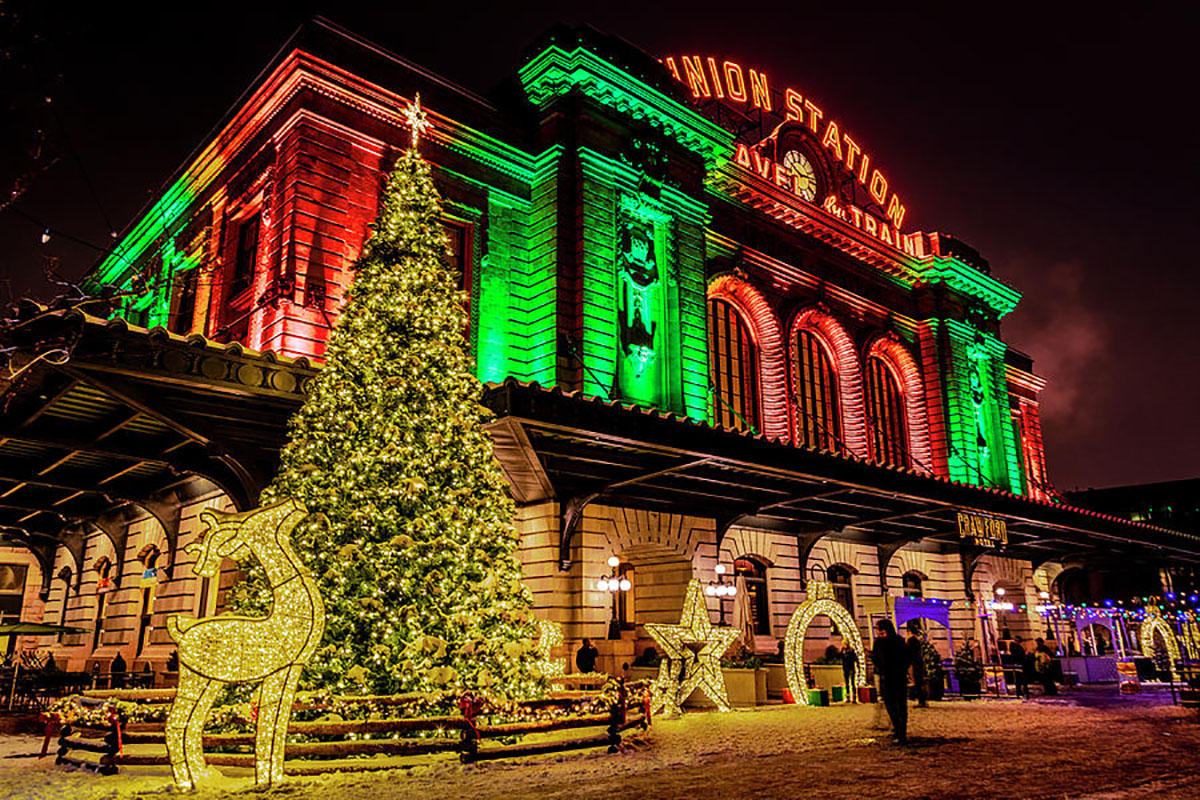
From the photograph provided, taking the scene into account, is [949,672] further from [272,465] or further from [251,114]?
[251,114]

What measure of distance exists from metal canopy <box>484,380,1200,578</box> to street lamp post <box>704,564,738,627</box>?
101cm

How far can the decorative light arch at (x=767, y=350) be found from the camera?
27672mm

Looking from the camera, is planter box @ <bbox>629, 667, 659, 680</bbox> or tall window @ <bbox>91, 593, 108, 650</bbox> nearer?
planter box @ <bbox>629, 667, 659, 680</bbox>

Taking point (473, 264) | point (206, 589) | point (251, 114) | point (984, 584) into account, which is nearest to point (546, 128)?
point (473, 264)

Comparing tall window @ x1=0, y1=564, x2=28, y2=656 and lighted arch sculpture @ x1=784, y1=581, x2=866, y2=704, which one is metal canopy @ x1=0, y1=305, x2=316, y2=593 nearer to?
lighted arch sculpture @ x1=784, y1=581, x2=866, y2=704

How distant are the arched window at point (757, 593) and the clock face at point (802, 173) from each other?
45.8ft

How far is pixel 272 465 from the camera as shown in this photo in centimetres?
1477

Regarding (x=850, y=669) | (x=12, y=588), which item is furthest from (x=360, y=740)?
(x=12, y=588)

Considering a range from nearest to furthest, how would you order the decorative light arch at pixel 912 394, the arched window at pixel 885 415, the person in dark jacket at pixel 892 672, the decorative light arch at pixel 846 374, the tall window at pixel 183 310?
the person in dark jacket at pixel 892 672 → the tall window at pixel 183 310 → the decorative light arch at pixel 846 374 → the arched window at pixel 885 415 → the decorative light arch at pixel 912 394

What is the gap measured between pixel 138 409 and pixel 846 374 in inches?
965

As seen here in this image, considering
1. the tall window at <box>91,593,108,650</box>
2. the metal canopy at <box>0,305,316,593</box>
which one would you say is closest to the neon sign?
the metal canopy at <box>0,305,316,593</box>

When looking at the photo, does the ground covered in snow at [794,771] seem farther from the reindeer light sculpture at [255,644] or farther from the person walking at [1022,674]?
the person walking at [1022,674]

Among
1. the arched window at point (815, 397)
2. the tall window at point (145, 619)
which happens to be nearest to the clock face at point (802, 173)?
the arched window at point (815, 397)

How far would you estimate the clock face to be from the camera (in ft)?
102
